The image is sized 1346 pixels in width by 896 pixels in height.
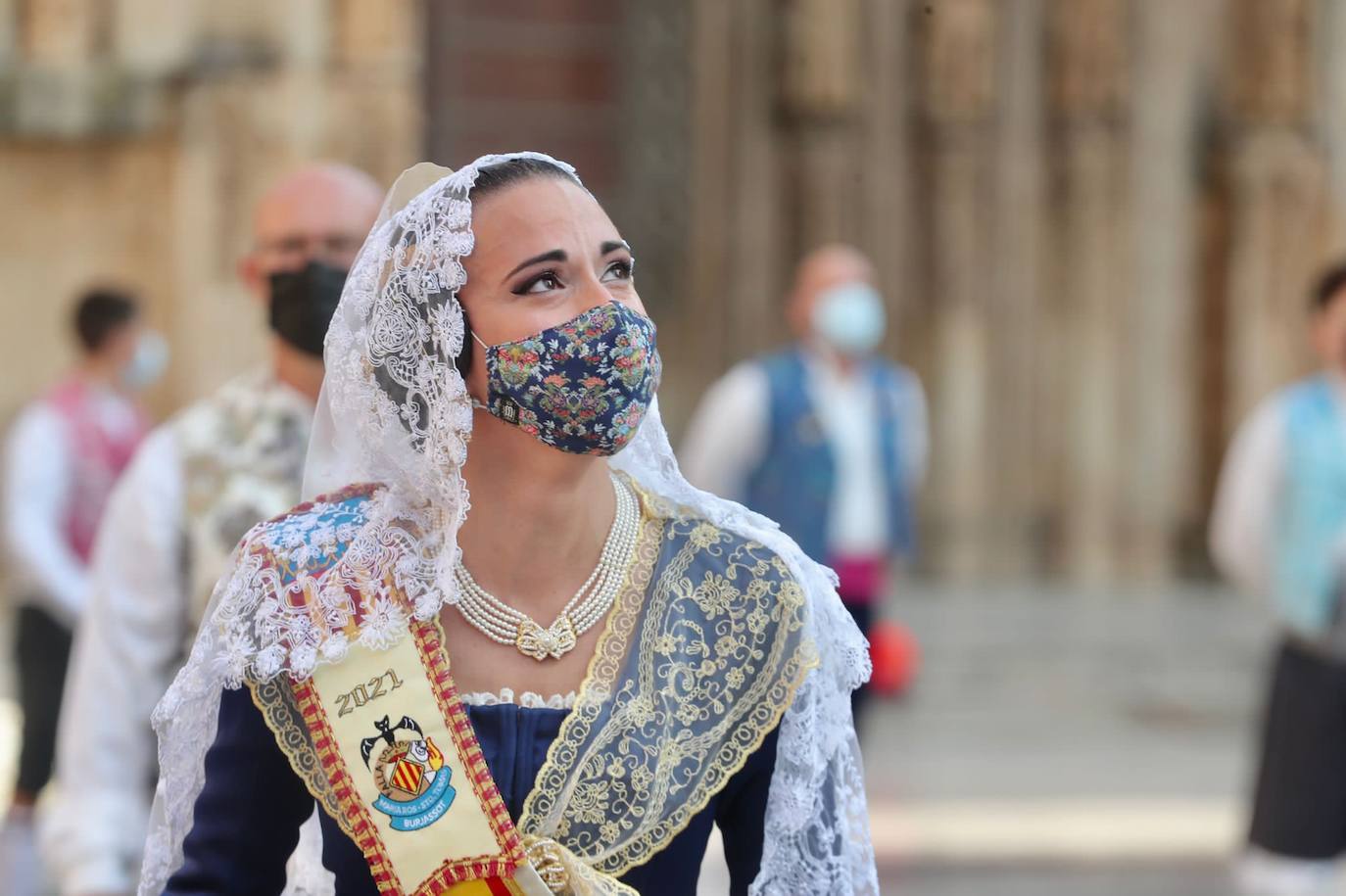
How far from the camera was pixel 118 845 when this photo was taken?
364cm

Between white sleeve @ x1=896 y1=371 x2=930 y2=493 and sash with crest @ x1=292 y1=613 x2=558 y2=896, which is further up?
sash with crest @ x1=292 y1=613 x2=558 y2=896

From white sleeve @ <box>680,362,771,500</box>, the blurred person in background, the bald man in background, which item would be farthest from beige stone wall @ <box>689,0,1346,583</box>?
the bald man in background

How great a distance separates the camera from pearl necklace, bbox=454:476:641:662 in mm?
2277

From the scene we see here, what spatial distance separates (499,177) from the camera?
2.31 metres

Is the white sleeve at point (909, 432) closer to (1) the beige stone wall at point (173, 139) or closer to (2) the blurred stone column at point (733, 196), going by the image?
(1) the beige stone wall at point (173, 139)

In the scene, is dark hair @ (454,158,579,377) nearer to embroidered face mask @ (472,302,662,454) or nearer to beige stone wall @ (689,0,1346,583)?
embroidered face mask @ (472,302,662,454)

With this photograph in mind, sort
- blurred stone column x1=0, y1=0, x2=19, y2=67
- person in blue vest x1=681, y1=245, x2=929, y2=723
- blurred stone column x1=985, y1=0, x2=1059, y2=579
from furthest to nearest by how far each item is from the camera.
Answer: blurred stone column x1=985, y1=0, x2=1059, y2=579 < blurred stone column x1=0, y1=0, x2=19, y2=67 < person in blue vest x1=681, y1=245, x2=929, y2=723

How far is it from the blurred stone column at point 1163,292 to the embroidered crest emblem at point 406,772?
38.0 ft

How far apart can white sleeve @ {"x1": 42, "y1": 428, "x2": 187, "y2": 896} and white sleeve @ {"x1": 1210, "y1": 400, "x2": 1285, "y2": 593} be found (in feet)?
11.4

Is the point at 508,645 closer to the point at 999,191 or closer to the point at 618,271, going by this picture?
the point at 618,271

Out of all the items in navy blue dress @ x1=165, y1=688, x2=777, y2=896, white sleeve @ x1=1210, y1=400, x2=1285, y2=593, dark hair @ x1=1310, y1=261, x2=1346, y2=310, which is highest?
navy blue dress @ x1=165, y1=688, x2=777, y2=896

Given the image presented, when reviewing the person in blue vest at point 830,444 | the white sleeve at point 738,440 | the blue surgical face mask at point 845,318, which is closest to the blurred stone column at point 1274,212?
the person in blue vest at point 830,444

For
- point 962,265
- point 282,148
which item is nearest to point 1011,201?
point 962,265

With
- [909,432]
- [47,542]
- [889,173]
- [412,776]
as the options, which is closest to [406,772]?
[412,776]
